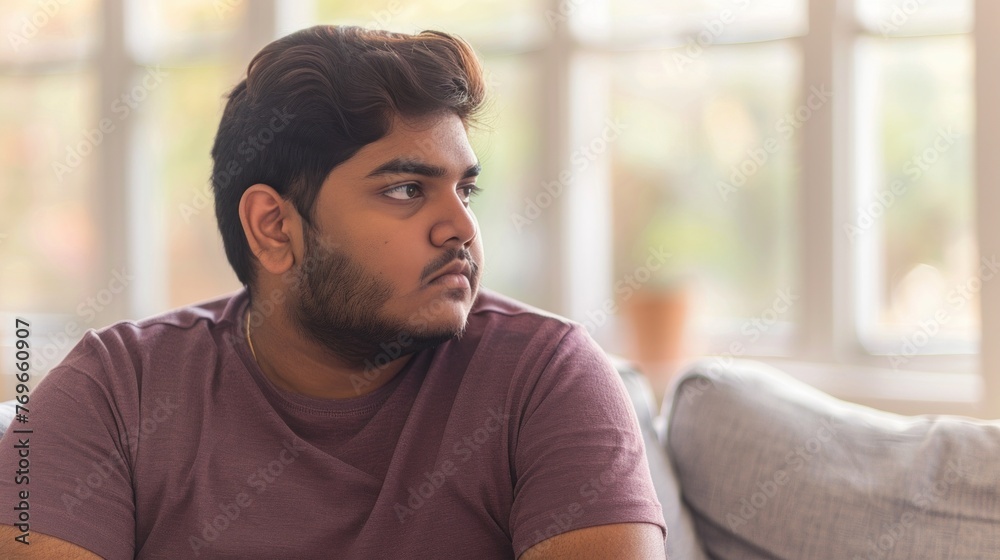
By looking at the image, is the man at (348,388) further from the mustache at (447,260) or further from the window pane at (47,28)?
the window pane at (47,28)

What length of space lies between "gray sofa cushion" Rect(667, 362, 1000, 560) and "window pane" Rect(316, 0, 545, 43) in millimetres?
2276

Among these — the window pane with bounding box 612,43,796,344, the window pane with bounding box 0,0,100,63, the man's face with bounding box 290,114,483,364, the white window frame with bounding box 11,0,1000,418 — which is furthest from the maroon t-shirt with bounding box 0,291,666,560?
the window pane with bounding box 0,0,100,63

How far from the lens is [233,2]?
3916 millimetres

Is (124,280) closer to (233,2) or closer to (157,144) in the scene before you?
(157,144)

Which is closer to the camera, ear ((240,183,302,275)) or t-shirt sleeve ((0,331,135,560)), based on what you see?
t-shirt sleeve ((0,331,135,560))

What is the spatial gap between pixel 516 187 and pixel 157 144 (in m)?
1.66

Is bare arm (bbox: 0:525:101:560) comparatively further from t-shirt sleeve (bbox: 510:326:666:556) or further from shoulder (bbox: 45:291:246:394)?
t-shirt sleeve (bbox: 510:326:666:556)

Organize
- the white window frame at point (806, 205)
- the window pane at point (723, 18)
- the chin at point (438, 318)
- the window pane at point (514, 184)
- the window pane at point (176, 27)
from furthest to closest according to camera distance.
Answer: the window pane at point (176, 27) < the window pane at point (514, 184) < the window pane at point (723, 18) < the white window frame at point (806, 205) < the chin at point (438, 318)

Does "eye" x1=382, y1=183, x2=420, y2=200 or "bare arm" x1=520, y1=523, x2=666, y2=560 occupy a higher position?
"eye" x1=382, y1=183, x2=420, y2=200

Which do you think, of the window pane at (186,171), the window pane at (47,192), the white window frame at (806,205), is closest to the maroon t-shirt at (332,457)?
the white window frame at (806,205)

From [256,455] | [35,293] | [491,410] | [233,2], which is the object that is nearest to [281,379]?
[256,455]

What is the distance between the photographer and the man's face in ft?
4.60

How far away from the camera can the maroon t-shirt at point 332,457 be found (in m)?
1.28

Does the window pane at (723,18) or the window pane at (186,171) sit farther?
the window pane at (186,171)
